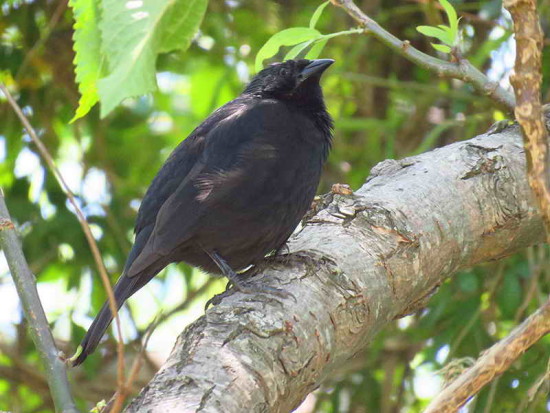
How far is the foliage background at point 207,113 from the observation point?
4234 mm

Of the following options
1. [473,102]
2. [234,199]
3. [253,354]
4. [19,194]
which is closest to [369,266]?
[253,354]

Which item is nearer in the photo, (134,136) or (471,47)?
(471,47)

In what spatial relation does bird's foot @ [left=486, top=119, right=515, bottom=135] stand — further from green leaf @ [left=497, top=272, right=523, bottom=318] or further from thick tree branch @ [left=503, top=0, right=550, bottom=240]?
thick tree branch @ [left=503, top=0, right=550, bottom=240]

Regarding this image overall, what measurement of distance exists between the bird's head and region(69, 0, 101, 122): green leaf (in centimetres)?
165

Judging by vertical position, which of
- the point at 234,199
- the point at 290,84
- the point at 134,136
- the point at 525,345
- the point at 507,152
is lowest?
the point at 525,345

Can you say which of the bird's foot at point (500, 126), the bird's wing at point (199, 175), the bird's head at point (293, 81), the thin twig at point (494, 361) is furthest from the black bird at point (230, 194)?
the thin twig at point (494, 361)

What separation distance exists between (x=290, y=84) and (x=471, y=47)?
5.17 feet

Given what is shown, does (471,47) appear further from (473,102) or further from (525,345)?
(525,345)

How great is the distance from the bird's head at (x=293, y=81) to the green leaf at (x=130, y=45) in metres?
1.61

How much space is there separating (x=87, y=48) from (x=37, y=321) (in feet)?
2.32

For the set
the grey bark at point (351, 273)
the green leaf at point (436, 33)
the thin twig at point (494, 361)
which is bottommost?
the thin twig at point (494, 361)

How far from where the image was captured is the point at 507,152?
2936mm

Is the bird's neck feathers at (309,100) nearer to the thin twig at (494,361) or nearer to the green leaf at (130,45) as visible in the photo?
the green leaf at (130,45)

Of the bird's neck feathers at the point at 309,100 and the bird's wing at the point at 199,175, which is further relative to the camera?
the bird's neck feathers at the point at 309,100
